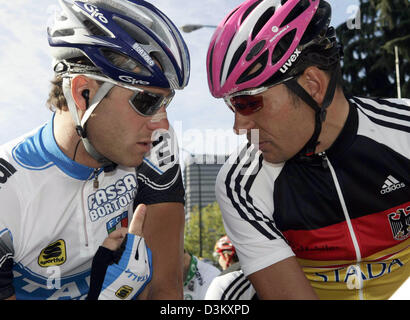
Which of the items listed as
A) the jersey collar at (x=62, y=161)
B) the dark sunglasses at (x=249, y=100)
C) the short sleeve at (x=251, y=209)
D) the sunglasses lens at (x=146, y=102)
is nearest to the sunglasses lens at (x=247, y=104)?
the dark sunglasses at (x=249, y=100)

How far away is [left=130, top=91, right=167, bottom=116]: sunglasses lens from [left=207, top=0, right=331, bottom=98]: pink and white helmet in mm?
496

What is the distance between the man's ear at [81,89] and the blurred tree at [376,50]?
2549 centimetres

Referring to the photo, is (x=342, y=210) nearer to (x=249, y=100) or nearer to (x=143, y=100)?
(x=249, y=100)

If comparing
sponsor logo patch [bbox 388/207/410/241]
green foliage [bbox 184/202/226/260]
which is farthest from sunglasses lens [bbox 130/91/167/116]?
green foliage [bbox 184/202/226/260]

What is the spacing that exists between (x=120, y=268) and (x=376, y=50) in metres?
29.2

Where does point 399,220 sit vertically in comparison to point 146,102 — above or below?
below

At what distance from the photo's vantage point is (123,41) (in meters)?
3.01

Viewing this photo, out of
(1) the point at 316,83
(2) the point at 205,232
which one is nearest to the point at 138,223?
(1) the point at 316,83

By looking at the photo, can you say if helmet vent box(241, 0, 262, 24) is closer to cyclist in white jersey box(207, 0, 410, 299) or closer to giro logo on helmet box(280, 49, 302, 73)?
cyclist in white jersey box(207, 0, 410, 299)

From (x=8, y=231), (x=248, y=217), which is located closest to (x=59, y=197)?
(x=8, y=231)

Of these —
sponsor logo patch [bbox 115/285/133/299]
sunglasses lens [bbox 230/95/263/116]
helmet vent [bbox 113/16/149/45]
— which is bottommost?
sponsor logo patch [bbox 115/285/133/299]

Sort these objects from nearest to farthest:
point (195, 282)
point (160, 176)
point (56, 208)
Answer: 1. point (56, 208)
2. point (160, 176)
3. point (195, 282)

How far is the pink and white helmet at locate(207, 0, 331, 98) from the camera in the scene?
3082mm
